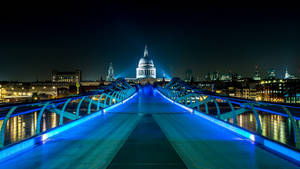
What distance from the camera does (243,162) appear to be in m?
3.96

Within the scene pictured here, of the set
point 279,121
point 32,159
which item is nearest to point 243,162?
point 32,159

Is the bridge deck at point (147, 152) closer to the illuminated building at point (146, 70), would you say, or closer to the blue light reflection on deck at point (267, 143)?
the blue light reflection on deck at point (267, 143)

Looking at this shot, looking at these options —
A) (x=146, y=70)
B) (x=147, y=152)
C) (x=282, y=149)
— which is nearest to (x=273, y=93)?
(x=146, y=70)

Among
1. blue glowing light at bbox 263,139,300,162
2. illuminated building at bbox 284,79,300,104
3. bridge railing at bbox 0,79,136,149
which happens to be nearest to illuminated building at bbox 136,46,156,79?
illuminated building at bbox 284,79,300,104

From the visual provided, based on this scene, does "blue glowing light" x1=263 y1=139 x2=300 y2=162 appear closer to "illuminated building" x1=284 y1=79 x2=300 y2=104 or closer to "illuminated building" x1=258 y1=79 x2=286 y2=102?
"illuminated building" x1=284 y1=79 x2=300 y2=104

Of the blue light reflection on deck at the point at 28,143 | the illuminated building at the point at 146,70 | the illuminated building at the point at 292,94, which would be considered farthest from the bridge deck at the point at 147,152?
the illuminated building at the point at 146,70

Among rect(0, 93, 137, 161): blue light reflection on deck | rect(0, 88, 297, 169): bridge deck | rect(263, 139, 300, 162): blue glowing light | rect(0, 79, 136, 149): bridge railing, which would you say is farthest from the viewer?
rect(0, 79, 136, 149): bridge railing

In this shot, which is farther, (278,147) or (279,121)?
(279,121)

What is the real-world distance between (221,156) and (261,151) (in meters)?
0.79

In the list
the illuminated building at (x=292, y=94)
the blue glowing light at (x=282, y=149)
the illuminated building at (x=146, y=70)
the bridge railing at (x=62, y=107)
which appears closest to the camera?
the blue glowing light at (x=282, y=149)

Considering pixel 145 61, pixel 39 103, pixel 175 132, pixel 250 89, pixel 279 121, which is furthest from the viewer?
pixel 145 61

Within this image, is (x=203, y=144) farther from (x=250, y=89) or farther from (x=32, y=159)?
(x=250, y=89)

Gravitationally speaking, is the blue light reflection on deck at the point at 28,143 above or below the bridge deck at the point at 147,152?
above

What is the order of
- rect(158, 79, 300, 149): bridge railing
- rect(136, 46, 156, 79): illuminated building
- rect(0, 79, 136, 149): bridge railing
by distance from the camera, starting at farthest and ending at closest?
rect(136, 46, 156, 79): illuminated building
rect(0, 79, 136, 149): bridge railing
rect(158, 79, 300, 149): bridge railing
